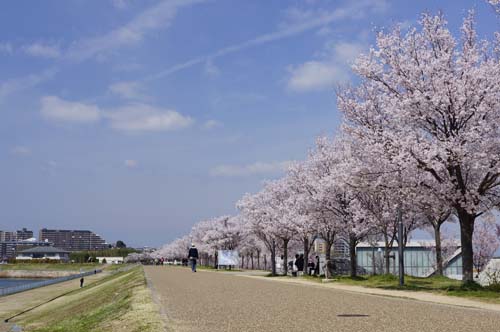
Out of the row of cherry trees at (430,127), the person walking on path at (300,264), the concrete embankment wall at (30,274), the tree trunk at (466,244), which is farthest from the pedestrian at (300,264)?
the concrete embankment wall at (30,274)

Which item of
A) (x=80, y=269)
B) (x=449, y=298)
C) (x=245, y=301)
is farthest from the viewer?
(x=80, y=269)

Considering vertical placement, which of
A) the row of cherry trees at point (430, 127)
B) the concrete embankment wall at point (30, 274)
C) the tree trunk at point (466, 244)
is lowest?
the concrete embankment wall at point (30, 274)

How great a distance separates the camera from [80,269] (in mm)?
147250

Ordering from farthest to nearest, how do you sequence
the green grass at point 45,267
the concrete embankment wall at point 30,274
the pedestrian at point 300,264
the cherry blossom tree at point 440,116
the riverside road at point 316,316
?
the green grass at point 45,267, the concrete embankment wall at point 30,274, the pedestrian at point 300,264, the cherry blossom tree at point 440,116, the riverside road at point 316,316

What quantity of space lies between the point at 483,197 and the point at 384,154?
4.49 meters

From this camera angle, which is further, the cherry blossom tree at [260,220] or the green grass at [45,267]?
the green grass at [45,267]

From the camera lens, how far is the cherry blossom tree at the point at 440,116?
20.6 metres

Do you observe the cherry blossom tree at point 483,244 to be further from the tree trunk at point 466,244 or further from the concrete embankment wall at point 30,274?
the concrete embankment wall at point 30,274

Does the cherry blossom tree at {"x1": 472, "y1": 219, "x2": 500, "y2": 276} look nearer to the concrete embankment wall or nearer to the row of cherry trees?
the row of cherry trees

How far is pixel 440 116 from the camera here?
21750 mm

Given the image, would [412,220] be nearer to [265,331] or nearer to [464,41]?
[464,41]

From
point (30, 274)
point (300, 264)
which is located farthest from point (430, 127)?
point (30, 274)

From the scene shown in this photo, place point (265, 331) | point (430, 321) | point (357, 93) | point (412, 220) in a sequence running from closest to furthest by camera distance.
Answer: point (265, 331)
point (430, 321)
point (357, 93)
point (412, 220)

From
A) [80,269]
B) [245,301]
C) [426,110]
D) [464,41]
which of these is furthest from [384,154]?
[80,269]
